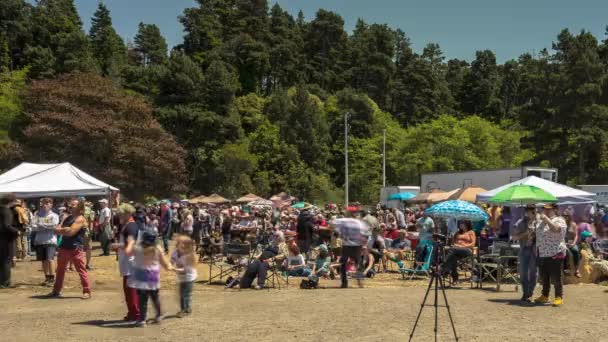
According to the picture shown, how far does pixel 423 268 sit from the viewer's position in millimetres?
14344

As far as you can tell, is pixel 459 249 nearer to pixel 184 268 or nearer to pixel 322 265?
pixel 322 265

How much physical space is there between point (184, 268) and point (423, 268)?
7230 mm

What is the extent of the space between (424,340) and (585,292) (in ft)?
18.9

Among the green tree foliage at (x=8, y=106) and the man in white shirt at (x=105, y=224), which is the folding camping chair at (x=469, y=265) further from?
the green tree foliage at (x=8, y=106)

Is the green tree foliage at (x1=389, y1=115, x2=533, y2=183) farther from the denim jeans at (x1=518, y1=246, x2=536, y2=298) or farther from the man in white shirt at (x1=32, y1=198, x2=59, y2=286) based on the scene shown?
the man in white shirt at (x1=32, y1=198, x2=59, y2=286)

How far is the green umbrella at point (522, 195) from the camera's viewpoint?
1380 centimetres

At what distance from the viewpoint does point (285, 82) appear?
247 ft

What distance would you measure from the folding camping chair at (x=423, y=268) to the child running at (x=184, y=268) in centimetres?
633

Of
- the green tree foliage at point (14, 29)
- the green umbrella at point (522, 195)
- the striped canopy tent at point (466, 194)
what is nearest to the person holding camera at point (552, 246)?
the green umbrella at point (522, 195)

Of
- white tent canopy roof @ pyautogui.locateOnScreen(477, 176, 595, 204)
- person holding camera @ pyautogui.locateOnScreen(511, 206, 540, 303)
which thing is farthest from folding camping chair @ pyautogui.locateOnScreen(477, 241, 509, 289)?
white tent canopy roof @ pyautogui.locateOnScreen(477, 176, 595, 204)

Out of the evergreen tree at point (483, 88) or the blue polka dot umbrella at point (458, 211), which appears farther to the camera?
the evergreen tree at point (483, 88)

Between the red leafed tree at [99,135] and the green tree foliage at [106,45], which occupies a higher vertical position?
the green tree foliage at [106,45]

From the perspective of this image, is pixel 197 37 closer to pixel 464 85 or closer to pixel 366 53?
pixel 366 53

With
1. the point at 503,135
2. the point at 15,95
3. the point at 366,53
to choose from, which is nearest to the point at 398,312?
the point at 15,95
